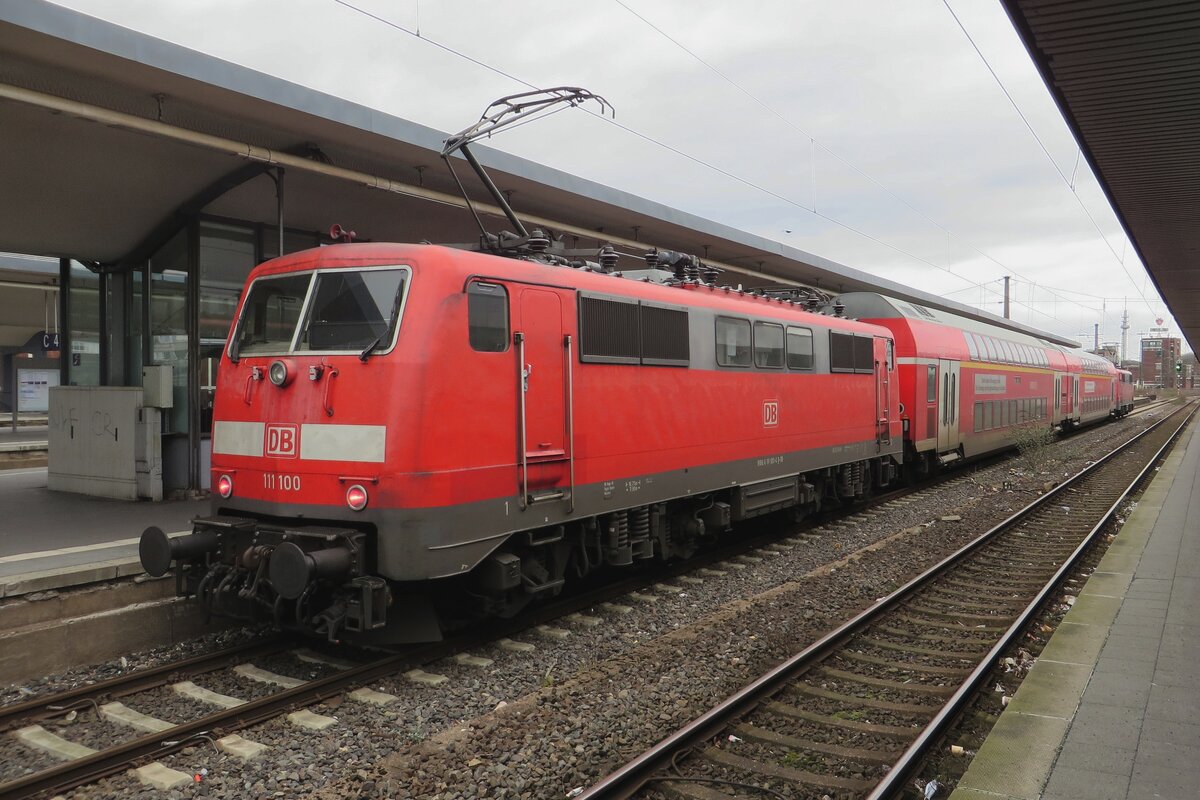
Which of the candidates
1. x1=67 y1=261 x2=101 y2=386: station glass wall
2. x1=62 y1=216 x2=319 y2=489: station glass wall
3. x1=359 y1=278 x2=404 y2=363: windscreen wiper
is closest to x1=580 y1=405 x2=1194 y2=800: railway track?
x1=359 y1=278 x2=404 y2=363: windscreen wiper

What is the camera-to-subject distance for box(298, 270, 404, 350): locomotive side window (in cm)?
634

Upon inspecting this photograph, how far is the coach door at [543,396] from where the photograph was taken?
273 inches

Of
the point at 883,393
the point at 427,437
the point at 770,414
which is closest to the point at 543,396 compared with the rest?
the point at 427,437

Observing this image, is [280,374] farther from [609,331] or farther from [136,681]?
[609,331]

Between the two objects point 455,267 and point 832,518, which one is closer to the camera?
point 455,267

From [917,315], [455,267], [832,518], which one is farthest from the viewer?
[917,315]

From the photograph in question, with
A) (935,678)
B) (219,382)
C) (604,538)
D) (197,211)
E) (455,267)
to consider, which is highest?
(197,211)

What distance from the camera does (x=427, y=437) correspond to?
20.1 ft

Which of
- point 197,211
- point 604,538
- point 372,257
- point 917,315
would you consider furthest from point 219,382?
point 917,315

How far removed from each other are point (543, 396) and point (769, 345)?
458cm

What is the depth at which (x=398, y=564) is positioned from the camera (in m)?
6.02

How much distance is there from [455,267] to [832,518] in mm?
9290

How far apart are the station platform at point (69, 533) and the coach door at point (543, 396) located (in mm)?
3551

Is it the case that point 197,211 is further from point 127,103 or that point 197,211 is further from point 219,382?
point 219,382
